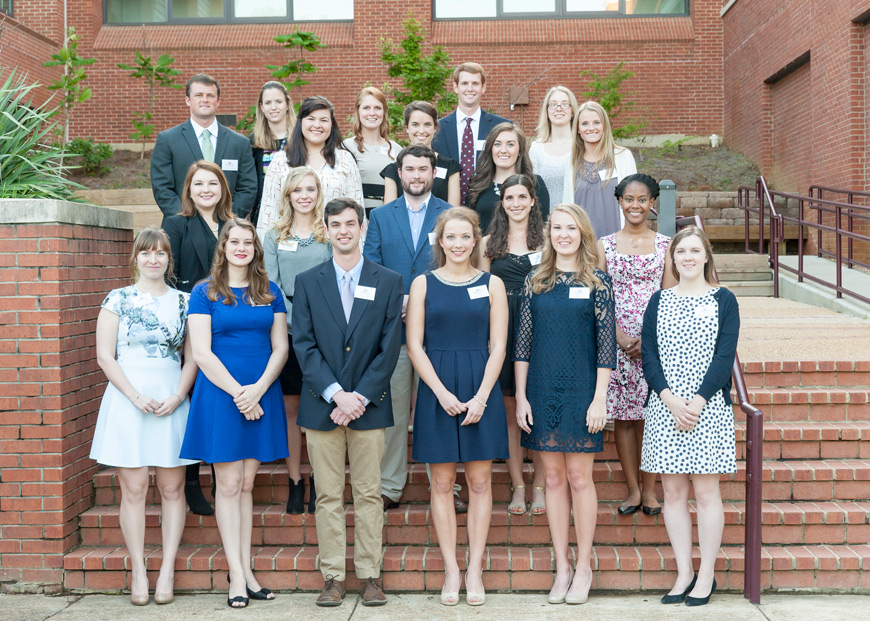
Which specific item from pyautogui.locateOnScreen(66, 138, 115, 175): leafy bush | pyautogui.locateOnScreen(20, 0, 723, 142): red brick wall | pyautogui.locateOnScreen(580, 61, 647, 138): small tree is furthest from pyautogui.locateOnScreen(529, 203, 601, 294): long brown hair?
pyautogui.locateOnScreen(66, 138, 115, 175): leafy bush

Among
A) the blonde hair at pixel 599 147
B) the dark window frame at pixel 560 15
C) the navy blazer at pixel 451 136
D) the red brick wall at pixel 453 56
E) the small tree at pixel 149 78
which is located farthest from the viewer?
the dark window frame at pixel 560 15

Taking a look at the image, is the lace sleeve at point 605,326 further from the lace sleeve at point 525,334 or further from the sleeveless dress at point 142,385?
the sleeveless dress at point 142,385

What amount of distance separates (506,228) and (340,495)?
177 centimetres

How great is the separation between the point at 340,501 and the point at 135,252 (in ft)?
5.72

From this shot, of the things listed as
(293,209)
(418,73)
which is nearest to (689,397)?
(293,209)

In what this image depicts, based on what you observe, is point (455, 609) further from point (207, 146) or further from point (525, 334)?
point (207, 146)

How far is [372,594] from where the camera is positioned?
14.2ft

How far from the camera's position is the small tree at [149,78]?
1535 centimetres

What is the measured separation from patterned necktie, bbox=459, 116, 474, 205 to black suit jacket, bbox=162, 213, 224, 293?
1736mm

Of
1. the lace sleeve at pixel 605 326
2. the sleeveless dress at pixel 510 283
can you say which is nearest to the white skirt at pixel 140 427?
the sleeveless dress at pixel 510 283

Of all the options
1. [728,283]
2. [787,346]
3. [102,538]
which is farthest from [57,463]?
[728,283]

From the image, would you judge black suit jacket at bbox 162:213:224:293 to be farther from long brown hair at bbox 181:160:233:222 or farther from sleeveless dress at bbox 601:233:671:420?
sleeveless dress at bbox 601:233:671:420

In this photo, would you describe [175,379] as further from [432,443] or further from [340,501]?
[432,443]

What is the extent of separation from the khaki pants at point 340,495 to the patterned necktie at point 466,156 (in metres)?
2.17
